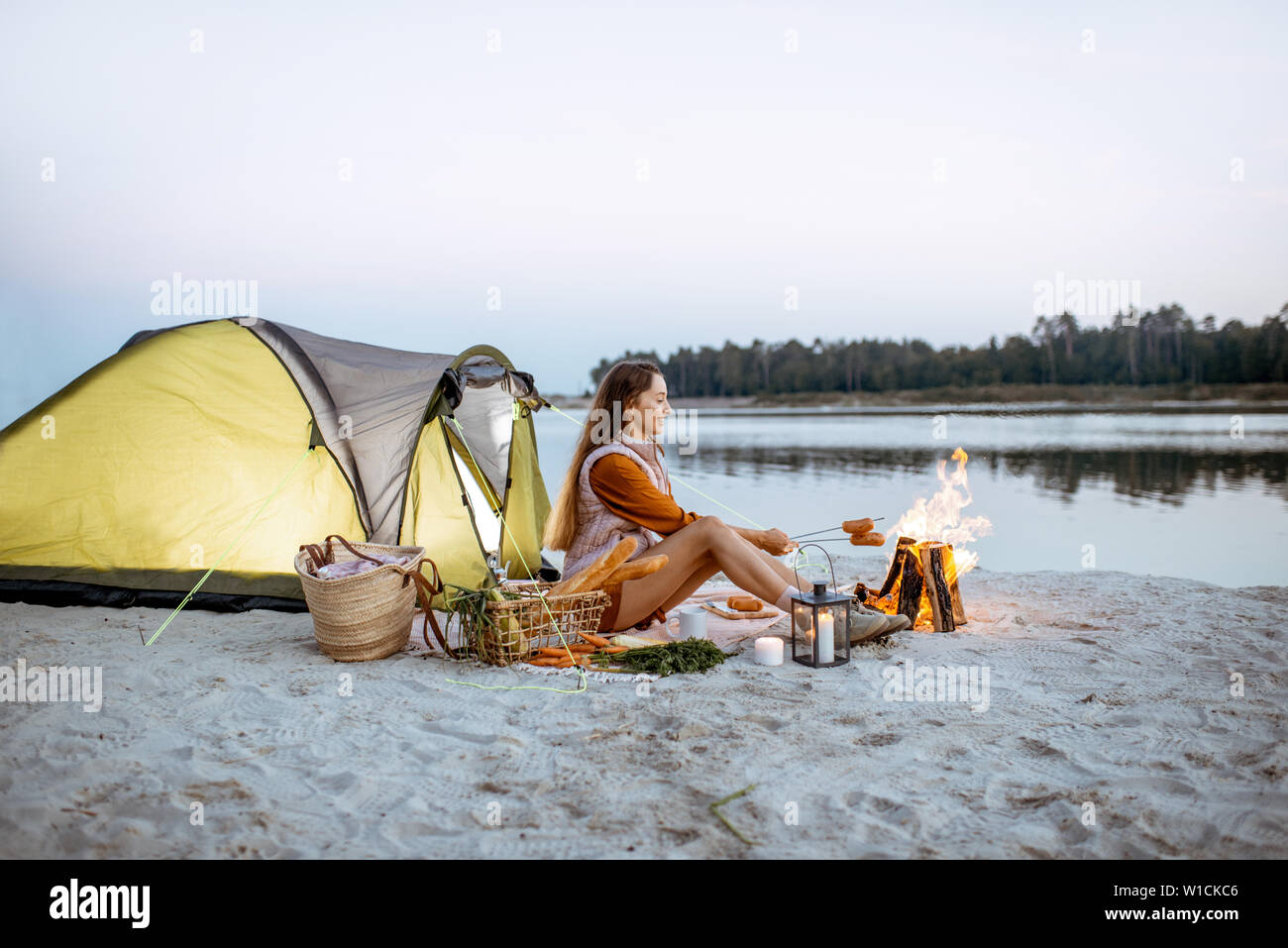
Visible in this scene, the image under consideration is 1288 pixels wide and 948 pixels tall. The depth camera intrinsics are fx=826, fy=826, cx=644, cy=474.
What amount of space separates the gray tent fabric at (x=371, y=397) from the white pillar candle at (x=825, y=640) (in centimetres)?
251

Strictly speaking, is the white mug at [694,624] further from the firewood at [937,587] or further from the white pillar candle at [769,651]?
the firewood at [937,587]

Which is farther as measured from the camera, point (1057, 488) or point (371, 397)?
point (1057, 488)

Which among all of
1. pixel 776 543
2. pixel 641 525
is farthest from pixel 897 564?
pixel 641 525

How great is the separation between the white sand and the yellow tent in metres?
1.12

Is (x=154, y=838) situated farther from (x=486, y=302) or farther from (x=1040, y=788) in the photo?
(x=486, y=302)

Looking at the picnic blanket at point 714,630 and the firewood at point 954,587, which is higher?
the firewood at point 954,587

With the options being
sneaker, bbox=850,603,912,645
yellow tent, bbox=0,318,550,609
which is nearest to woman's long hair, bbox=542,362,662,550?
yellow tent, bbox=0,318,550,609

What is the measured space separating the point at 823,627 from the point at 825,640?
59mm

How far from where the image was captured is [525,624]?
3.71 metres

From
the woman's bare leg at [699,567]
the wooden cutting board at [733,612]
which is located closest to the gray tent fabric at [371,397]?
the woman's bare leg at [699,567]

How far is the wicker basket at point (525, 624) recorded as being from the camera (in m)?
3.66

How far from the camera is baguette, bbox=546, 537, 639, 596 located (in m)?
3.73

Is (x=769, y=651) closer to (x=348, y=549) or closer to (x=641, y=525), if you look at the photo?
(x=641, y=525)

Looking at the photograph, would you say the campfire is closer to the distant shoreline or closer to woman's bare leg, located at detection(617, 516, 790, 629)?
woman's bare leg, located at detection(617, 516, 790, 629)
